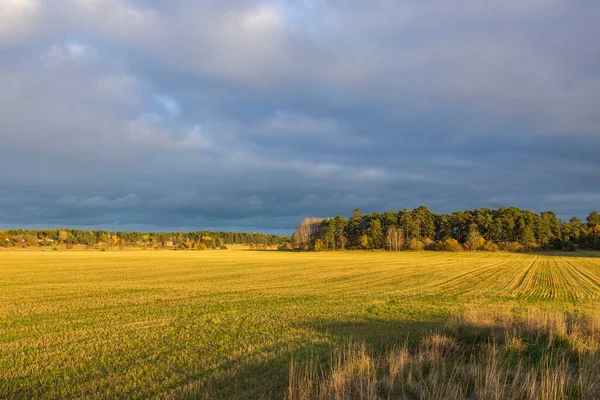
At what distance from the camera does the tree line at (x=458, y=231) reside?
11688 centimetres

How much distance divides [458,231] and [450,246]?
1961 cm

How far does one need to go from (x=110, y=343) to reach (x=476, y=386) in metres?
10.7

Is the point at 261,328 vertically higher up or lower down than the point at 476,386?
lower down

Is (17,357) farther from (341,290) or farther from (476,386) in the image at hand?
(341,290)

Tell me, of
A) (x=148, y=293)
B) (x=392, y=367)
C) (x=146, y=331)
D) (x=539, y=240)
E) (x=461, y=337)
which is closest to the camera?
(x=392, y=367)

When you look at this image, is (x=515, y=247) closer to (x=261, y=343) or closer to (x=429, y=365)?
(x=261, y=343)

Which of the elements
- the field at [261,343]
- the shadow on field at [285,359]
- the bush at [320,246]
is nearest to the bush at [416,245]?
the bush at [320,246]

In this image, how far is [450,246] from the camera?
11612cm

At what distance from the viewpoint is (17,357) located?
1046 cm

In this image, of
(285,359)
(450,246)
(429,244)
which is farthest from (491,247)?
(285,359)

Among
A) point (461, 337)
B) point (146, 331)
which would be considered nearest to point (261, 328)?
point (146, 331)

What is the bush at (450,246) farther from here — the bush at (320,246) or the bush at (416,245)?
the bush at (320,246)

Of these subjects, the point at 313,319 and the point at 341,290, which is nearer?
the point at 313,319

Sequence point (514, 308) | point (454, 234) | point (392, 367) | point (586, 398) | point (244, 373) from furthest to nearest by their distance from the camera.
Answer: point (454, 234)
point (514, 308)
point (244, 373)
point (392, 367)
point (586, 398)
